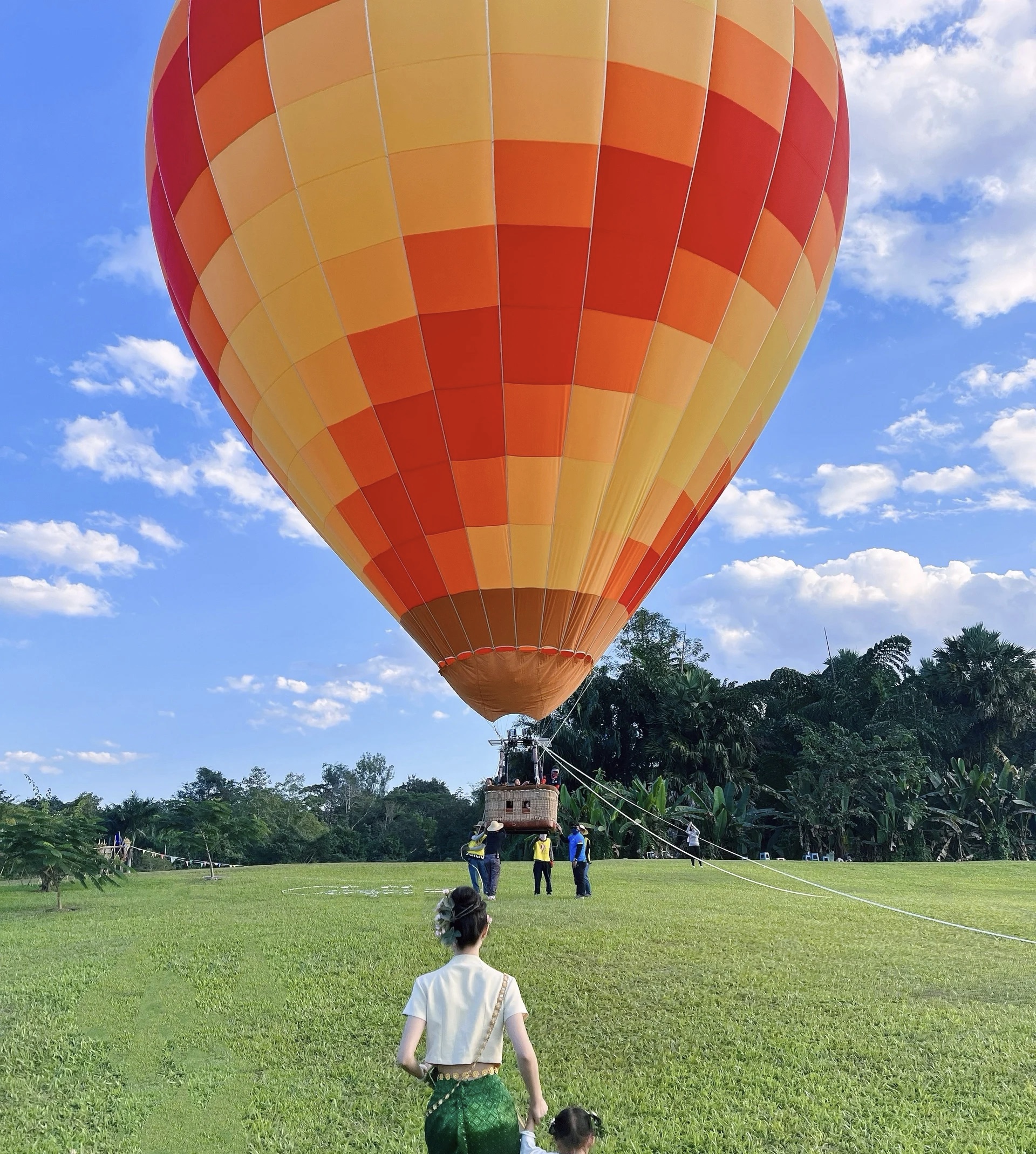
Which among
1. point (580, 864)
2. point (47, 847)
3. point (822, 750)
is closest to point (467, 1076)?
point (580, 864)

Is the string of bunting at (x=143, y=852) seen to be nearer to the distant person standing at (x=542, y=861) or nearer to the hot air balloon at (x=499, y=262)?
the distant person standing at (x=542, y=861)

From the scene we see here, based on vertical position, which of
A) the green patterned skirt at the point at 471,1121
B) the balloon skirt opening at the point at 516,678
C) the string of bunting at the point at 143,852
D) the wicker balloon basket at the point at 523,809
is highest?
the balloon skirt opening at the point at 516,678

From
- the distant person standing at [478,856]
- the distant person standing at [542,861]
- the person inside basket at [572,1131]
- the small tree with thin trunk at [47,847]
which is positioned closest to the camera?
the person inside basket at [572,1131]

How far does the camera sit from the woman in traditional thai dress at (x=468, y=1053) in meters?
3.17

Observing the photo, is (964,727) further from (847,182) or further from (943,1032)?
(943,1032)

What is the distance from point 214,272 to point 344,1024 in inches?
338

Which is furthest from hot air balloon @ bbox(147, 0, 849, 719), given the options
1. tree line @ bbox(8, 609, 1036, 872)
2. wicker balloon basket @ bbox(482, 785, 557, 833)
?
tree line @ bbox(8, 609, 1036, 872)

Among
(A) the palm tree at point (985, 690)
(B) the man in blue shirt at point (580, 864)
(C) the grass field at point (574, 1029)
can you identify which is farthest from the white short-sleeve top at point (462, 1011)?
(A) the palm tree at point (985, 690)

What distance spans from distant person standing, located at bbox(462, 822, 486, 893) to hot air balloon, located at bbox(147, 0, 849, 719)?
5.62 ft

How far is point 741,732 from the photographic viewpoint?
3703cm

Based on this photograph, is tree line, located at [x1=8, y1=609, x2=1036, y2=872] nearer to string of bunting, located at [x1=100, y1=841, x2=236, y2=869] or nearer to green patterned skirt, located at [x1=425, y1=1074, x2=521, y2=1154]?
string of bunting, located at [x1=100, y1=841, x2=236, y2=869]

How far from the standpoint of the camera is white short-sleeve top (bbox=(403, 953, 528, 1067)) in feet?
10.5

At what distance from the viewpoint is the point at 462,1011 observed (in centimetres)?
322

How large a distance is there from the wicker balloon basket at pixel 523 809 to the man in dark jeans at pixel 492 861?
28.6 inches
